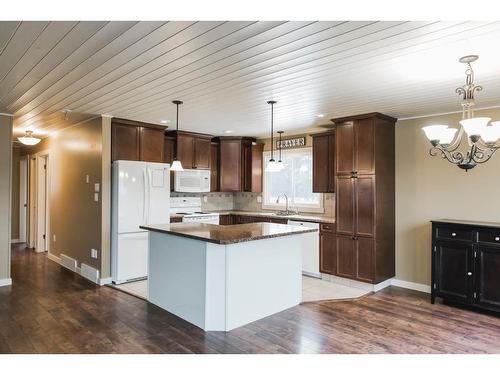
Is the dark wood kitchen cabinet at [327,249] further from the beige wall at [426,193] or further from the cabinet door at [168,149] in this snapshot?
the cabinet door at [168,149]

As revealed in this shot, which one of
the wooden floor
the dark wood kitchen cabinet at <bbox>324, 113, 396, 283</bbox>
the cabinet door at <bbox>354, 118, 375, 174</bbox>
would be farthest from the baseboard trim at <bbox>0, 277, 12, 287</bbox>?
the cabinet door at <bbox>354, 118, 375, 174</bbox>

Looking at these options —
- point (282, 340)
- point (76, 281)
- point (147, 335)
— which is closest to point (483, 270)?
point (282, 340)

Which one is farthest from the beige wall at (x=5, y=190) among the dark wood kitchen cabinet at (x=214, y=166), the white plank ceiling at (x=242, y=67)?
the dark wood kitchen cabinet at (x=214, y=166)

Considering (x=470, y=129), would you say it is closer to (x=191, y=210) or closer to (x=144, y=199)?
(x=144, y=199)

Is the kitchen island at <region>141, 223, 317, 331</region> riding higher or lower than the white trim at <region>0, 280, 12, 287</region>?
higher

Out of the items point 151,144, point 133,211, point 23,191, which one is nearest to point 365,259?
point 133,211

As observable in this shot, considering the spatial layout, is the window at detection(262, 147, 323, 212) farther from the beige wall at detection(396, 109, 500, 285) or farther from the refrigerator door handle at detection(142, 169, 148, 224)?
the refrigerator door handle at detection(142, 169, 148, 224)

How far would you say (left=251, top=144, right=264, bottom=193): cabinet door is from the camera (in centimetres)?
676

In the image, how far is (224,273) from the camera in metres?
3.25

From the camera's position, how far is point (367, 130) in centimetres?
460

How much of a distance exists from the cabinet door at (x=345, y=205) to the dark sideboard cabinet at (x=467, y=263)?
104 cm

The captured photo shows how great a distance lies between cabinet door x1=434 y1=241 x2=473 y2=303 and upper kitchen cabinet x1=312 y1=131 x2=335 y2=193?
1804mm
